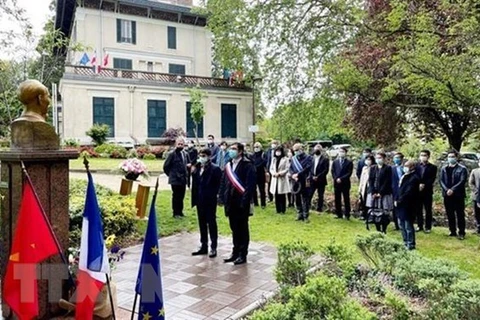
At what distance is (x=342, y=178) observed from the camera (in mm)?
10609

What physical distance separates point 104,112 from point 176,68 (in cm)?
885

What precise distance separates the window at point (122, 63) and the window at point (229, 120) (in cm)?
762

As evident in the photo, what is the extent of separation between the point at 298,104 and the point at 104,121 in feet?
53.4

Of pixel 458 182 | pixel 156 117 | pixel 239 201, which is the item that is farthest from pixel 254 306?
pixel 156 117

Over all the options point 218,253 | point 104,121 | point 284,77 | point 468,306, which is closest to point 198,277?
point 218,253

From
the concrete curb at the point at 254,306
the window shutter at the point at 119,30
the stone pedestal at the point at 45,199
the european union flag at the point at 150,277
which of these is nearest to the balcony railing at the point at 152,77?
the window shutter at the point at 119,30

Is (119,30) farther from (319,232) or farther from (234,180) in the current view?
(234,180)

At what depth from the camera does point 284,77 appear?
1401 centimetres

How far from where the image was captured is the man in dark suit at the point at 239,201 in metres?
6.66

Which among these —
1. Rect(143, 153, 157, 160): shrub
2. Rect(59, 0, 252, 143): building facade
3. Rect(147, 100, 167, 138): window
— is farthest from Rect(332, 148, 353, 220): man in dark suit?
Rect(147, 100, 167, 138): window

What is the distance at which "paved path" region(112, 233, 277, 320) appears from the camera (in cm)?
484

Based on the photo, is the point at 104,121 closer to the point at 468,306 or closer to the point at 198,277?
the point at 198,277

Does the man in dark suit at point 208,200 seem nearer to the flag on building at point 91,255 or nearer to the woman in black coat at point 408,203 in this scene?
the woman in black coat at point 408,203

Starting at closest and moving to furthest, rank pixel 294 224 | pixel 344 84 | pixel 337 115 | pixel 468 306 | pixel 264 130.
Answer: pixel 468 306 → pixel 294 224 → pixel 344 84 → pixel 337 115 → pixel 264 130
